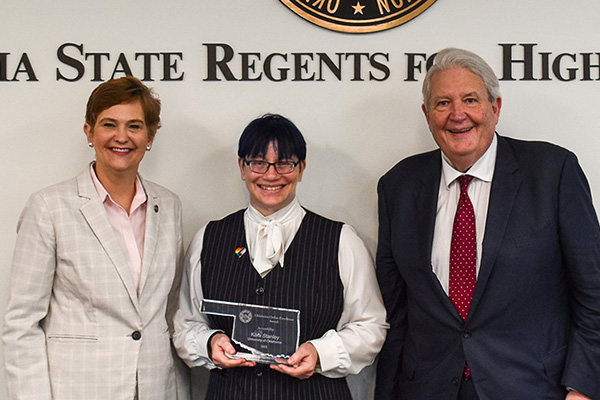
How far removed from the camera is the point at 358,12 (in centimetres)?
244

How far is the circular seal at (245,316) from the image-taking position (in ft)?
6.38

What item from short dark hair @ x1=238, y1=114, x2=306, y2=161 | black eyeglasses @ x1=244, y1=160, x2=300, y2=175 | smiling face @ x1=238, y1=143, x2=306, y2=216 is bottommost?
smiling face @ x1=238, y1=143, x2=306, y2=216

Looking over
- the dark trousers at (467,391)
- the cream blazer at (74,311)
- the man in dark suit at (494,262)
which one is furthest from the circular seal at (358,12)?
the dark trousers at (467,391)

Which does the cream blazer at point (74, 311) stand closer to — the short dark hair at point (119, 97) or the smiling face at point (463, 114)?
the short dark hair at point (119, 97)

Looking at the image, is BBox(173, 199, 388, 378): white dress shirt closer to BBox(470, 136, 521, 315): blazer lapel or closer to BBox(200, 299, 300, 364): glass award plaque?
BBox(200, 299, 300, 364): glass award plaque

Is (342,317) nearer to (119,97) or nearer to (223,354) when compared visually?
(223,354)

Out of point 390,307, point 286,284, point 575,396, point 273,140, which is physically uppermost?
point 273,140

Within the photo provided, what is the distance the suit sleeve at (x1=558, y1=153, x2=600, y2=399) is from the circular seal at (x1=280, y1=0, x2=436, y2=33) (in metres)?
0.88

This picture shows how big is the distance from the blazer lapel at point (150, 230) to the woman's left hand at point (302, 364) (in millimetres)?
502

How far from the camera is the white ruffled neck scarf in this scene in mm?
2029

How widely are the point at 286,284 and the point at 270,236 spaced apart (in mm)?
159

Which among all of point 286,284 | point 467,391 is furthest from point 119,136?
point 467,391

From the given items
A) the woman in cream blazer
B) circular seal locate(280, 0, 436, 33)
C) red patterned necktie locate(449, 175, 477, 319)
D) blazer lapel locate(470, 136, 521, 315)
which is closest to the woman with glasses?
the woman in cream blazer

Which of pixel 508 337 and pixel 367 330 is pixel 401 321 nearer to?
pixel 367 330
